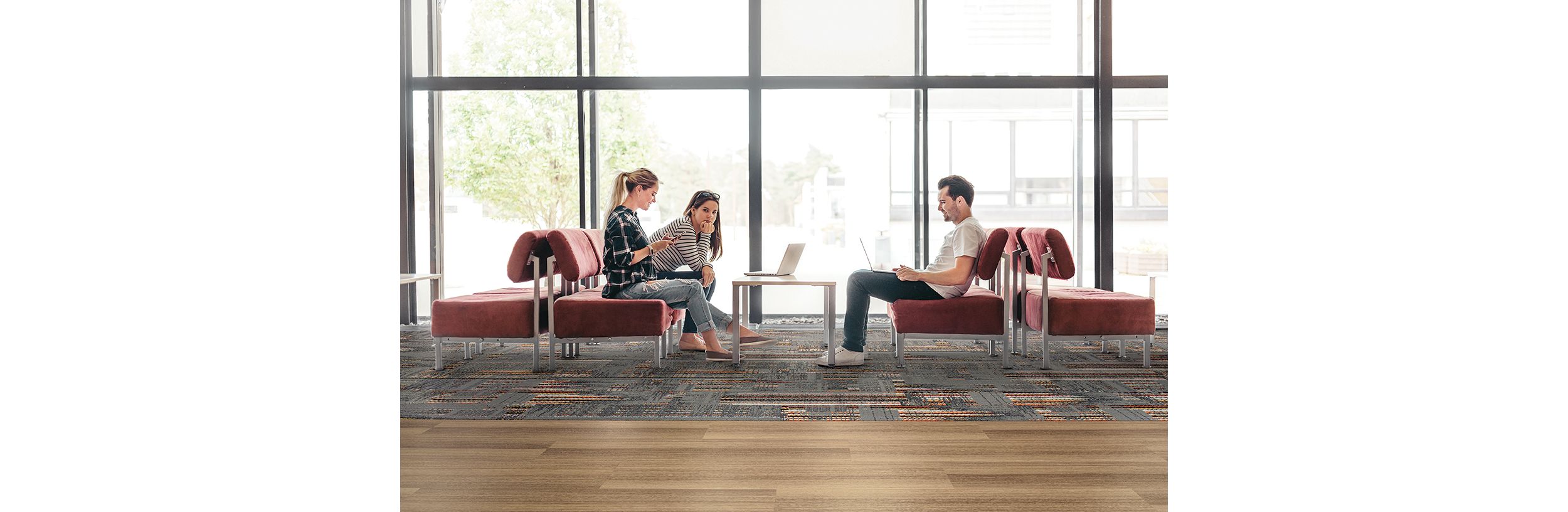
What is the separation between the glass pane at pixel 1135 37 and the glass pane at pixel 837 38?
5.53 ft

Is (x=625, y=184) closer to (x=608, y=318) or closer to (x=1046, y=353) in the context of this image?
(x=608, y=318)

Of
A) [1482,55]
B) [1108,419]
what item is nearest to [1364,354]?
[1482,55]

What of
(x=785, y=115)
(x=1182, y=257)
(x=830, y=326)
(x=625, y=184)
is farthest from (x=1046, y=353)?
(x=1182, y=257)

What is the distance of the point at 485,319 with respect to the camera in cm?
477

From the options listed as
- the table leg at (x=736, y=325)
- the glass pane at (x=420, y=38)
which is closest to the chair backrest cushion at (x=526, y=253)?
the table leg at (x=736, y=325)

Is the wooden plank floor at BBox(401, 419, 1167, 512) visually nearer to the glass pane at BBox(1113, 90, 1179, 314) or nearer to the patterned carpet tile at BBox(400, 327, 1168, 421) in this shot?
the patterned carpet tile at BBox(400, 327, 1168, 421)

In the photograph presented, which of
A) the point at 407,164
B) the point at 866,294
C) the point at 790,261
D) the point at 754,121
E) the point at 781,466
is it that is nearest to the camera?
the point at 781,466

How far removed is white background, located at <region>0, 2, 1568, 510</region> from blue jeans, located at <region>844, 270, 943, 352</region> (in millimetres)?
3487

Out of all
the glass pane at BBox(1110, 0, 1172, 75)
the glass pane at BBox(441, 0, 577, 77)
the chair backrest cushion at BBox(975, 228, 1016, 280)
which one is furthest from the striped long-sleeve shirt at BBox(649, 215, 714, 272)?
the glass pane at BBox(1110, 0, 1172, 75)

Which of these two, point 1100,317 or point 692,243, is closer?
point 1100,317

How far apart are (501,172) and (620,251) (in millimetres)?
2920

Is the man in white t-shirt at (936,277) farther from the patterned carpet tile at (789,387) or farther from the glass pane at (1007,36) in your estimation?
the glass pane at (1007,36)

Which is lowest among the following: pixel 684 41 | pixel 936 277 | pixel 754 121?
pixel 936 277
